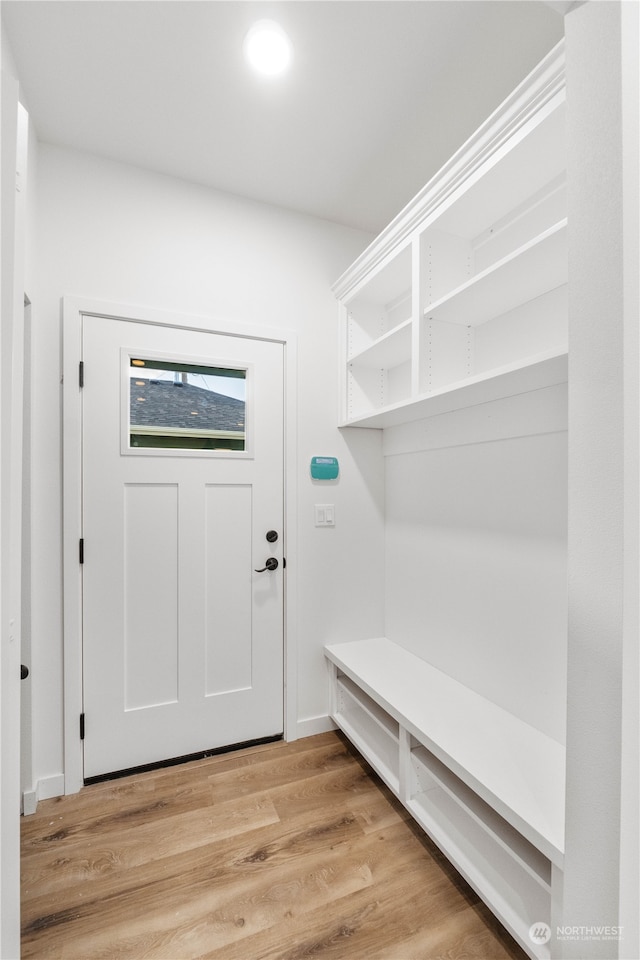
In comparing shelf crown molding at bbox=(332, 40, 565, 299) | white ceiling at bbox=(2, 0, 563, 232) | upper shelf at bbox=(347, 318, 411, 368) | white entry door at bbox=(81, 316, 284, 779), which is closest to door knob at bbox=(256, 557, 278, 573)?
white entry door at bbox=(81, 316, 284, 779)

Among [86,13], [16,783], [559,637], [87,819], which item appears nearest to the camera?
[16,783]

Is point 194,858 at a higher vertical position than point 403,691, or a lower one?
lower

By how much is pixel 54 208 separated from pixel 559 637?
2615 millimetres

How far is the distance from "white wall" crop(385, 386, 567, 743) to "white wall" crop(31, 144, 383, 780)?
11.4 inches

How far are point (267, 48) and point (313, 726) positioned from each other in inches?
113

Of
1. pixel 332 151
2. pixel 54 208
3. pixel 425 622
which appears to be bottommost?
pixel 425 622

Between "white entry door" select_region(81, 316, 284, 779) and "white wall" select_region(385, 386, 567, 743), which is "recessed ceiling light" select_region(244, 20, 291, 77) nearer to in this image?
"white entry door" select_region(81, 316, 284, 779)

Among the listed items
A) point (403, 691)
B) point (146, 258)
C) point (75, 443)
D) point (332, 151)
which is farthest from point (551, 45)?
point (403, 691)

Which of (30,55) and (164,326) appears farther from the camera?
(164,326)

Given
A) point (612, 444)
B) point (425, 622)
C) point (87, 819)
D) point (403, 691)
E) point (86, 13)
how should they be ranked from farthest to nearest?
point (425, 622) < point (403, 691) < point (87, 819) < point (86, 13) < point (612, 444)

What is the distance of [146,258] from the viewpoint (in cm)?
197

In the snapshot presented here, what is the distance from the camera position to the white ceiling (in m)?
1.31

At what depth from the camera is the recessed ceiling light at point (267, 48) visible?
1.34 m

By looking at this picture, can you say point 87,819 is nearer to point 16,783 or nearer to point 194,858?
point 194,858
